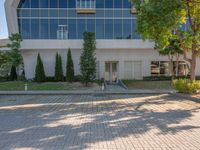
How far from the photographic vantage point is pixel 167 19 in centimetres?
1647

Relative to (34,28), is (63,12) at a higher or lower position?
higher

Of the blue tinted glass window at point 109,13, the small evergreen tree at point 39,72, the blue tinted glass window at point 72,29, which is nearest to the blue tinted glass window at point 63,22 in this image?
the blue tinted glass window at point 72,29

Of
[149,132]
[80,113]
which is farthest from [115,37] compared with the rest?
[149,132]

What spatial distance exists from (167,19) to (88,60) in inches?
578

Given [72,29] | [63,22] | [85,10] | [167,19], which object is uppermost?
[85,10]

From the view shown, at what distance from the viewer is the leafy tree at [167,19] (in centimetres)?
1666

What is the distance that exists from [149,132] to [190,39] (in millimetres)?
12243

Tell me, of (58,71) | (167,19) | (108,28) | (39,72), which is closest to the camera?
(167,19)

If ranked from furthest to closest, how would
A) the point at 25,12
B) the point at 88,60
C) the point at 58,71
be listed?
the point at 25,12 → the point at 58,71 → the point at 88,60

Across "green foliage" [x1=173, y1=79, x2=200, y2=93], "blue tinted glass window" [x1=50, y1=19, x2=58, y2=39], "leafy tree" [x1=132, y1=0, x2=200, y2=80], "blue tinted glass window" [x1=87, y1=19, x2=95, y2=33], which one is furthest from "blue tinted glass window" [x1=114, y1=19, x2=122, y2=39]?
"green foliage" [x1=173, y1=79, x2=200, y2=93]

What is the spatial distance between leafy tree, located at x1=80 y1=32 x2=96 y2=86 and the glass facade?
6559 mm

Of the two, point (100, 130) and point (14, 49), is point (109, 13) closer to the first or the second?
point (14, 49)

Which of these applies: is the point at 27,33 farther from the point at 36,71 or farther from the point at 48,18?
the point at 36,71

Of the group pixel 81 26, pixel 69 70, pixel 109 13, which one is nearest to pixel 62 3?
pixel 81 26
